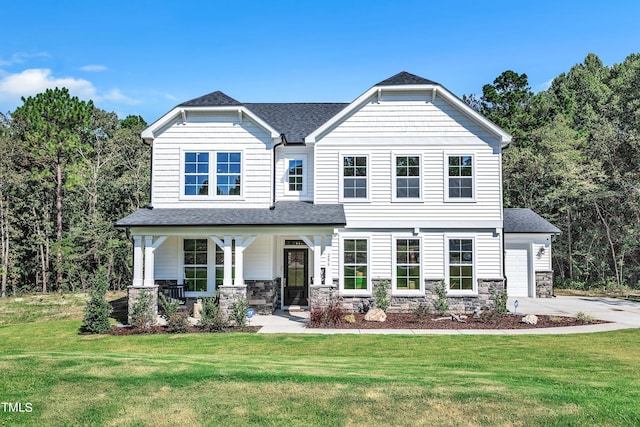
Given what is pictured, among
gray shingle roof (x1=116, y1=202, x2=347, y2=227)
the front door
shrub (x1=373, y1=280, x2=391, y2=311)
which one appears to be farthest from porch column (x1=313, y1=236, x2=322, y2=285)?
the front door

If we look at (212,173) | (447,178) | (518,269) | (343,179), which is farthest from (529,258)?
(212,173)

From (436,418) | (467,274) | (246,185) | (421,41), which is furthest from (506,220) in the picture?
(436,418)

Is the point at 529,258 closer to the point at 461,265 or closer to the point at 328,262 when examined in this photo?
the point at 461,265

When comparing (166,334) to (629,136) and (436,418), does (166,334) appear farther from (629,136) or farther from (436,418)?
(629,136)

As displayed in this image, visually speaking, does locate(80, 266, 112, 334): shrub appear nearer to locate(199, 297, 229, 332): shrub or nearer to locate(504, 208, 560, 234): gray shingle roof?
locate(199, 297, 229, 332): shrub

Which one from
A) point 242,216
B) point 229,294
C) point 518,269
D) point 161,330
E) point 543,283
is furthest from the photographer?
point 518,269

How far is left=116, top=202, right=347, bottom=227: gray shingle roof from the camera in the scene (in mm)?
14727

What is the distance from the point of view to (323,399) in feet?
20.1

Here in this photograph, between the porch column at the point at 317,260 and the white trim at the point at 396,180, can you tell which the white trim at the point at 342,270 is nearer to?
the porch column at the point at 317,260

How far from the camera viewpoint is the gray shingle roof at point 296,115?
18.2 m

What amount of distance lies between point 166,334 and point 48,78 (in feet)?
59.4

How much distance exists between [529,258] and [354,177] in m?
9.94

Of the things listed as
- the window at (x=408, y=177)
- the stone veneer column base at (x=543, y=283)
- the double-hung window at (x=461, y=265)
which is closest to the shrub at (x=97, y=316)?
the window at (x=408, y=177)

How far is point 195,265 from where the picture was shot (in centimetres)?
1642
